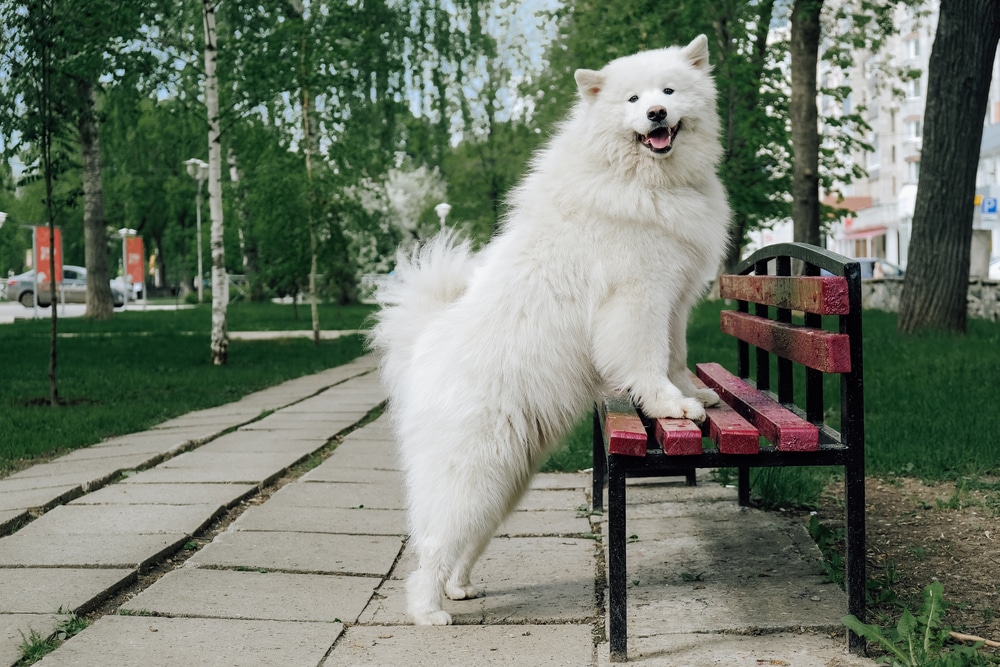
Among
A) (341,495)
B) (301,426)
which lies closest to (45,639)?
(341,495)

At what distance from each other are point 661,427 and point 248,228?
63.4ft

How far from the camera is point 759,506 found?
5.10m

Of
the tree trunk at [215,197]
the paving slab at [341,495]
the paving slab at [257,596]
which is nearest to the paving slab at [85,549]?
the paving slab at [257,596]

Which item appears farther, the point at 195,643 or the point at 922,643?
the point at 195,643

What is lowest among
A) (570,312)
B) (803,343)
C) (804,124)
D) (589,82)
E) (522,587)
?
(522,587)

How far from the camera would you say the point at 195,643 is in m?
3.31

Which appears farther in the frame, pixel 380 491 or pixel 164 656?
pixel 380 491

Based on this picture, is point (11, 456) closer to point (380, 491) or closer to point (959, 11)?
point (380, 491)

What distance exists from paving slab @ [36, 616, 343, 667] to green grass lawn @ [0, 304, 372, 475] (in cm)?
252

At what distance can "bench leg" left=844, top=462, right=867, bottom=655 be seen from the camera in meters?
3.17

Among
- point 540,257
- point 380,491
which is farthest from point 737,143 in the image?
point 540,257

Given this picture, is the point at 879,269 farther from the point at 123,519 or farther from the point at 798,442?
the point at 798,442

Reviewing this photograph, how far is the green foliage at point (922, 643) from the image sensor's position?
2.83 metres

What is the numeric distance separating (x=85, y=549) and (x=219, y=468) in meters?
1.80
